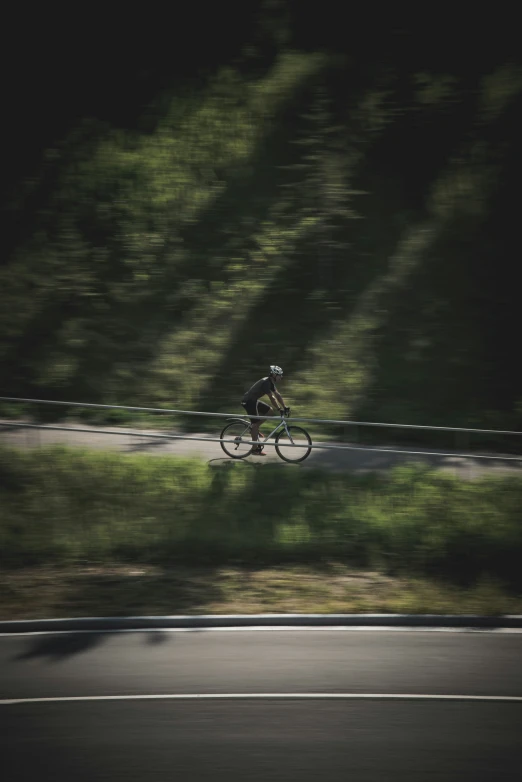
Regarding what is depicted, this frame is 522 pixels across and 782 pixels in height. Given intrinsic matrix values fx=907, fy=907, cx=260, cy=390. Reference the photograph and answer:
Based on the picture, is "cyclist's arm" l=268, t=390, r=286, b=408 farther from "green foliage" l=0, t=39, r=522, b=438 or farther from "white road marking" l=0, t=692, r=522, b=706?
"white road marking" l=0, t=692, r=522, b=706

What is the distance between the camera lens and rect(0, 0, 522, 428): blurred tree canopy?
63.9 ft

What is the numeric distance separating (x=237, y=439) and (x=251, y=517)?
60.4 inches

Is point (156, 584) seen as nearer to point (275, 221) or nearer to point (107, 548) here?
point (107, 548)

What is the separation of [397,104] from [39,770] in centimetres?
2029

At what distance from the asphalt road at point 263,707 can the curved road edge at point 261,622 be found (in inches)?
7.6

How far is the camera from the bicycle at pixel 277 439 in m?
14.0

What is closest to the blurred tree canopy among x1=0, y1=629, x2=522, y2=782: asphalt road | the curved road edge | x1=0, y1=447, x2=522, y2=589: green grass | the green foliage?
the green foliage

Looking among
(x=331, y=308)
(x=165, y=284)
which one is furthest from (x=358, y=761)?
(x=165, y=284)

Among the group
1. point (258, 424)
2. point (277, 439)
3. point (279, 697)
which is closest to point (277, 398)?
point (258, 424)

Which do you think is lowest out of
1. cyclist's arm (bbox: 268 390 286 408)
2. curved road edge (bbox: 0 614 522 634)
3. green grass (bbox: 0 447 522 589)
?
curved road edge (bbox: 0 614 522 634)

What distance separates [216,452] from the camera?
1423cm

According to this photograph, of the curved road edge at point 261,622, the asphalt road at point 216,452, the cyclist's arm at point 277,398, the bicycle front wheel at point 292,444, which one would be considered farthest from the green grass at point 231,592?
the cyclist's arm at point 277,398

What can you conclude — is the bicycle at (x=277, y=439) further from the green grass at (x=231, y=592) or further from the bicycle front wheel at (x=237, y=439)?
the green grass at (x=231, y=592)

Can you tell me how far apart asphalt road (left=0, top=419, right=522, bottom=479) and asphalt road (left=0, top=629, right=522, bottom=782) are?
342 centimetres
